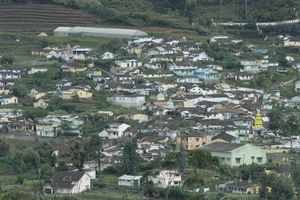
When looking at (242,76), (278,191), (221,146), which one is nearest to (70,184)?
(278,191)

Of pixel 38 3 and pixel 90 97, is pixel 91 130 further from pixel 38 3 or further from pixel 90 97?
pixel 38 3

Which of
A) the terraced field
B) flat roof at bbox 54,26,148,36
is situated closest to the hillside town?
flat roof at bbox 54,26,148,36

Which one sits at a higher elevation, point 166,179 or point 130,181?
point 166,179

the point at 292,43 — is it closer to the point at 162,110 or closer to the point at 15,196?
the point at 162,110

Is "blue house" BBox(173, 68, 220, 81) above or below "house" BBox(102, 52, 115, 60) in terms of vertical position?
below

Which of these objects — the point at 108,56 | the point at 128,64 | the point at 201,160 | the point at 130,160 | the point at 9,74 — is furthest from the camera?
the point at 108,56

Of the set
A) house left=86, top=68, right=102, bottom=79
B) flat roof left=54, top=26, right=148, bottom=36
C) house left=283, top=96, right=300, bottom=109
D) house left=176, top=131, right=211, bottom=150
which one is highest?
house left=176, top=131, right=211, bottom=150

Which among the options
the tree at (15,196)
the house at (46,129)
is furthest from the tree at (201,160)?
the house at (46,129)

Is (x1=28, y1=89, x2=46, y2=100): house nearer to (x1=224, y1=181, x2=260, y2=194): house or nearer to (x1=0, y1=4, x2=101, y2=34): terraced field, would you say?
(x1=0, y1=4, x2=101, y2=34): terraced field
